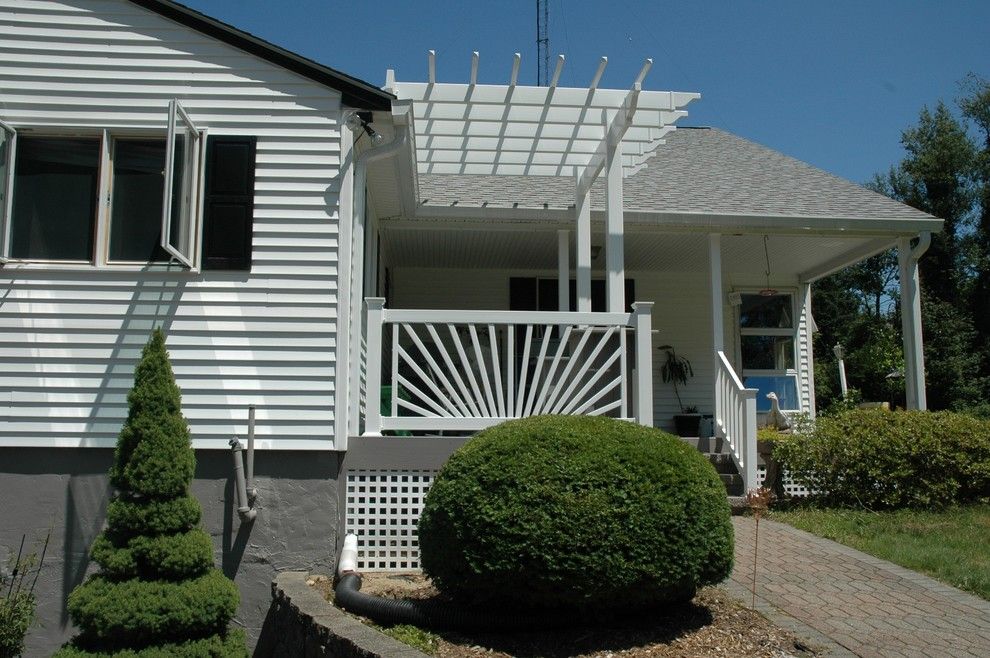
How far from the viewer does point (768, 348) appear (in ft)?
40.9

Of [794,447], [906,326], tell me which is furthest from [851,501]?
[906,326]

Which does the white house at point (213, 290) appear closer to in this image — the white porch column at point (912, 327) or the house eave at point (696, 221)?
→ the house eave at point (696, 221)

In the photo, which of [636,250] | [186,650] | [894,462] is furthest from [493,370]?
[636,250]

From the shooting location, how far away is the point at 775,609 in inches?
206

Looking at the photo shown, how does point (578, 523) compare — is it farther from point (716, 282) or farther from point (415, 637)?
point (716, 282)

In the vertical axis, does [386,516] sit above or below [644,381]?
below

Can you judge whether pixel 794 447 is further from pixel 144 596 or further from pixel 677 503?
pixel 144 596

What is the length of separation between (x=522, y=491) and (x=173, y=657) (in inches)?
92.7

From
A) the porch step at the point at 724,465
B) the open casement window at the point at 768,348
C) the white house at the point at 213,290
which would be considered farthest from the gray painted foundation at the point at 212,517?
the open casement window at the point at 768,348

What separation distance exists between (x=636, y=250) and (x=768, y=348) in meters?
2.80

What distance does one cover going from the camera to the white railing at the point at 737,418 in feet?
27.9

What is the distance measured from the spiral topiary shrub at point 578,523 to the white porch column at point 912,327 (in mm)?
6464

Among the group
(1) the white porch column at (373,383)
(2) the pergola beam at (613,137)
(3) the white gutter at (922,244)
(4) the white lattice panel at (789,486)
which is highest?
(2) the pergola beam at (613,137)

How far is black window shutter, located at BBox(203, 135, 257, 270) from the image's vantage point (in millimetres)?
6219
